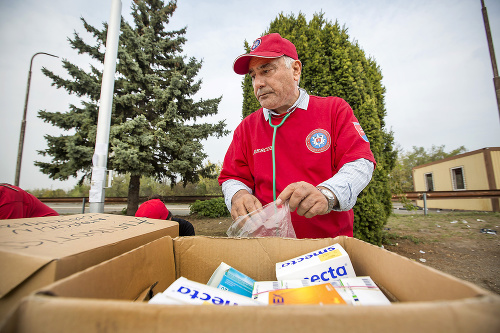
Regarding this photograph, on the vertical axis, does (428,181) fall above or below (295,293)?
above

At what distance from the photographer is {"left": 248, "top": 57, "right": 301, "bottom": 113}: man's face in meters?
1.66

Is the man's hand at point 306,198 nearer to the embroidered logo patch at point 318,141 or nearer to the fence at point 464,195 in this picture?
the embroidered logo patch at point 318,141

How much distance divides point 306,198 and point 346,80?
12.9 feet

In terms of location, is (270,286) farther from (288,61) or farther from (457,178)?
(457,178)

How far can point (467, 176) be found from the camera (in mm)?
14773

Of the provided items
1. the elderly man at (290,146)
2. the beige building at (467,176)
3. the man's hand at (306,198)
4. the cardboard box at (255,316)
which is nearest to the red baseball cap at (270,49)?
the elderly man at (290,146)

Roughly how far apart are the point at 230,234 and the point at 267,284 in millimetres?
596

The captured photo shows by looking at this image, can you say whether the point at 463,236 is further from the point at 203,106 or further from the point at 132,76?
the point at 132,76

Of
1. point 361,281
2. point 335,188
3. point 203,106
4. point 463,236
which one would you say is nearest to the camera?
point 361,281

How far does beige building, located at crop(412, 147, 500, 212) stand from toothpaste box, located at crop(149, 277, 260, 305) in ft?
54.4

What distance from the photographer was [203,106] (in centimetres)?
1162

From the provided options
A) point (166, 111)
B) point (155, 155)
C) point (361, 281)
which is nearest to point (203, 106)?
point (166, 111)

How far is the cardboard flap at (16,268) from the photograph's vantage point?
58 cm

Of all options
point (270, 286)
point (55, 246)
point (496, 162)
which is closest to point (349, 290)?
point (270, 286)
